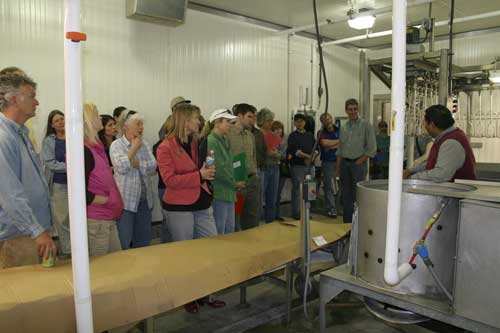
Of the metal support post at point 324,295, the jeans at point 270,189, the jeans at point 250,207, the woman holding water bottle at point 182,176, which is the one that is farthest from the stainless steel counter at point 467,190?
the jeans at point 270,189

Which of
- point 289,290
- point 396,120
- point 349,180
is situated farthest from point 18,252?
point 349,180

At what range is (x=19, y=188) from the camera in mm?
1902

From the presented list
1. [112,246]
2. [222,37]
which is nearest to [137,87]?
[222,37]

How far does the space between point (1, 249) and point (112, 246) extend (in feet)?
2.49

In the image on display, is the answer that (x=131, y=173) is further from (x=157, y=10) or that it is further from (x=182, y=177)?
(x=157, y=10)

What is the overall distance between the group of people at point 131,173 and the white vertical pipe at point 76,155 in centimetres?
101

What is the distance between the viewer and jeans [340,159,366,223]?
5727mm

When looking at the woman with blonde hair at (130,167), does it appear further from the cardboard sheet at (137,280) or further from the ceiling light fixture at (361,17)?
the ceiling light fixture at (361,17)

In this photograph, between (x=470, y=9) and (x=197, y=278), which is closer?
(x=197, y=278)

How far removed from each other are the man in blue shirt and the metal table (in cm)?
449

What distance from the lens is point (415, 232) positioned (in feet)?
5.99

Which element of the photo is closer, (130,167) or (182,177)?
(182,177)

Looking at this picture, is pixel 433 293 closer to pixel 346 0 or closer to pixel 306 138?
pixel 306 138

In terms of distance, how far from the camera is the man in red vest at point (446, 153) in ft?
8.29
